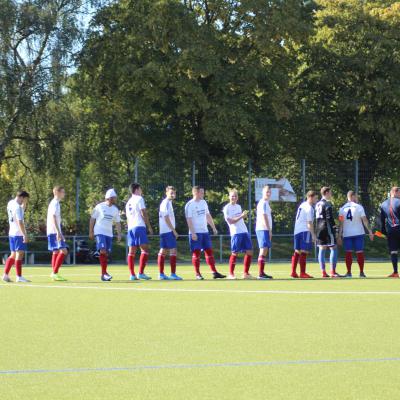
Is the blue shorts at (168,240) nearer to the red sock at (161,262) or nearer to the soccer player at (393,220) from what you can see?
the red sock at (161,262)

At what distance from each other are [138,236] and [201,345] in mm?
12285

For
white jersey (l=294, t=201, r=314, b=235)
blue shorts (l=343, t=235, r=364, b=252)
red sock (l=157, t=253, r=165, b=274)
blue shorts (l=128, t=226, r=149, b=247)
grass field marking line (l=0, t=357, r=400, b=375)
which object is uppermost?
white jersey (l=294, t=201, r=314, b=235)

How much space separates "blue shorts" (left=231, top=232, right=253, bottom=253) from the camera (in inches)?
899

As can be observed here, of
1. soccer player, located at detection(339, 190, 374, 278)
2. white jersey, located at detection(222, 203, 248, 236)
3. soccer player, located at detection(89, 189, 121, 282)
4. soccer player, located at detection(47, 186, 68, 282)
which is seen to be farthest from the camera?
soccer player, located at detection(339, 190, 374, 278)

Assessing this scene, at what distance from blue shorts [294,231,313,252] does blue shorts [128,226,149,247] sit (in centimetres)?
319

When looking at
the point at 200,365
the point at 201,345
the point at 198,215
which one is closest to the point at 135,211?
the point at 198,215

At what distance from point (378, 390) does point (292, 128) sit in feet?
125

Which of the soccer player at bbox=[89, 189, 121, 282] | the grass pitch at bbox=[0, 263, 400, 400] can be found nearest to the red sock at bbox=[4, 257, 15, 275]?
the soccer player at bbox=[89, 189, 121, 282]

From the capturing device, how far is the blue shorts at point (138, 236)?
2238 centimetres

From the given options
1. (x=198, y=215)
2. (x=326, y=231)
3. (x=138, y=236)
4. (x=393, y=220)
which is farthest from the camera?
(x=393, y=220)

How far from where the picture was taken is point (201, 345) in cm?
1022

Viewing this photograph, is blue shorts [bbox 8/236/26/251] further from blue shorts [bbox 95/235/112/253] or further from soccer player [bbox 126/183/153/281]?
soccer player [bbox 126/183/153/281]

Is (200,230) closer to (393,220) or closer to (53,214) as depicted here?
(53,214)

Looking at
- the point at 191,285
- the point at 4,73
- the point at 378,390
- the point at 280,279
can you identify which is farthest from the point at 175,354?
the point at 4,73
